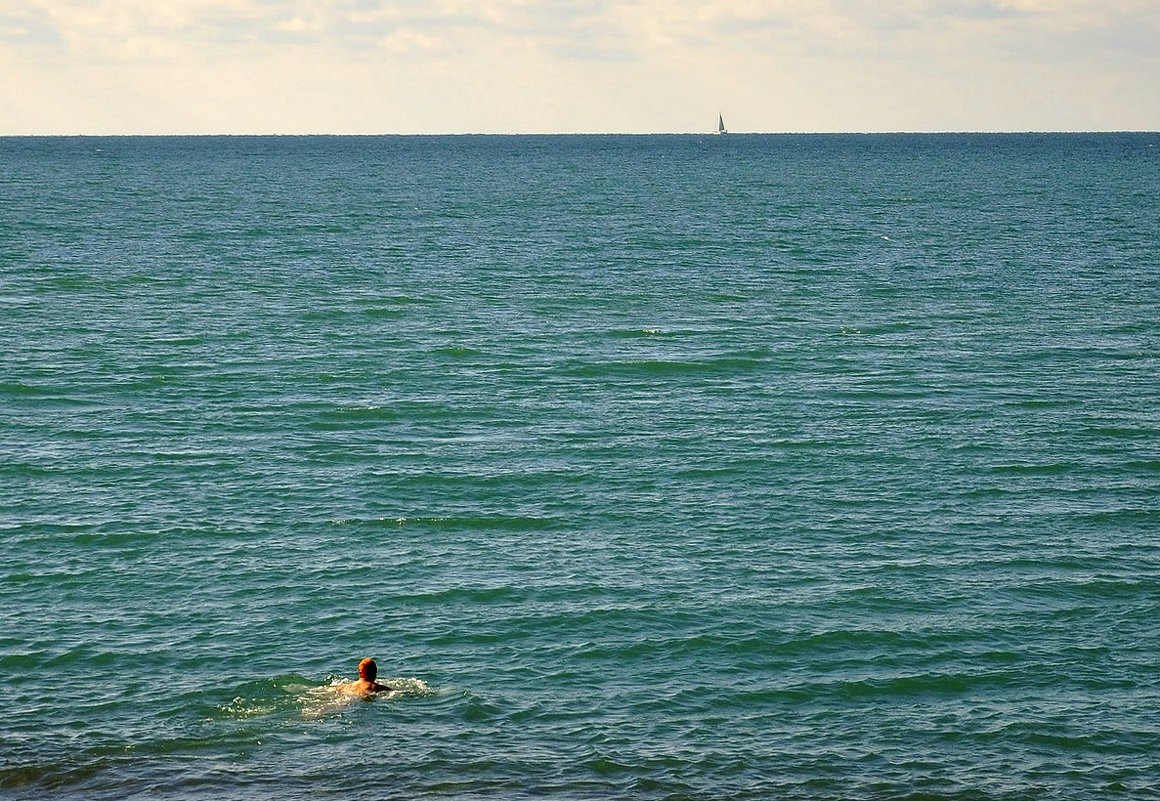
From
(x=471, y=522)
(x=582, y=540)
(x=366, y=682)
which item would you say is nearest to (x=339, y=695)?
(x=366, y=682)

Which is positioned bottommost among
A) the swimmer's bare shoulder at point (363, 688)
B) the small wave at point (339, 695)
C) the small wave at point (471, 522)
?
the small wave at point (339, 695)

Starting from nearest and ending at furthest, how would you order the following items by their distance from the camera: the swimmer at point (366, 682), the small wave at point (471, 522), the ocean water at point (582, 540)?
the ocean water at point (582, 540) → the swimmer at point (366, 682) → the small wave at point (471, 522)

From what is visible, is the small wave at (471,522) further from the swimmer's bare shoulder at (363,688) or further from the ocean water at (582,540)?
the swimmer's bare shoulder at (363,688)

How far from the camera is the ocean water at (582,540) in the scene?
32969 millimetres

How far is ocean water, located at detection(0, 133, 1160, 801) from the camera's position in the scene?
1298 inches

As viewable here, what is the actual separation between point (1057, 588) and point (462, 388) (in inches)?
1244

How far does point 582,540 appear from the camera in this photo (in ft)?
152

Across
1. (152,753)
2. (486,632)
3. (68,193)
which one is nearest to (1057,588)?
(486,632)

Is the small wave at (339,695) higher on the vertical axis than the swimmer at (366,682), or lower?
lower

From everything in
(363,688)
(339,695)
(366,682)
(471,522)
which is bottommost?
(339,695)

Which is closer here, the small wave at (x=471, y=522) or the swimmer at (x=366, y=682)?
the swimmer at (x=366, y=682)

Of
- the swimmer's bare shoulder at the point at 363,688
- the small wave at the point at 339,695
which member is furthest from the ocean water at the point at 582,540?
the swimmer's bare shoulder at the point at 363,688

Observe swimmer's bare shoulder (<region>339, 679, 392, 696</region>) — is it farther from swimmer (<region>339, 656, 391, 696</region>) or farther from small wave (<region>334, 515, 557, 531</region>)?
small wave (<region>334, 515, 557, 531</region>)

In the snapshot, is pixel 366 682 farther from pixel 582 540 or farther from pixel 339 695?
pixel 582 540
